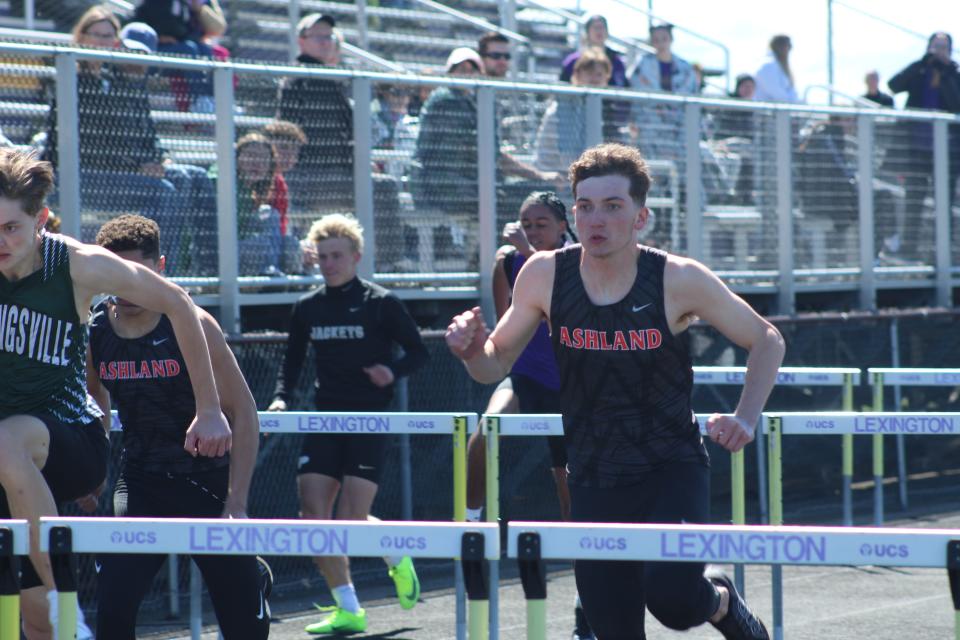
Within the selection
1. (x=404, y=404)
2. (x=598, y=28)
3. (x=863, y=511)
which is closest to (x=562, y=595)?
(x=404, y=404)

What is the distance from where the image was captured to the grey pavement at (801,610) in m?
8.02

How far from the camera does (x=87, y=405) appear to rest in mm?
5379

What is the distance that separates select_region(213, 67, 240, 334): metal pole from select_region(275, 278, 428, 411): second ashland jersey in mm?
988

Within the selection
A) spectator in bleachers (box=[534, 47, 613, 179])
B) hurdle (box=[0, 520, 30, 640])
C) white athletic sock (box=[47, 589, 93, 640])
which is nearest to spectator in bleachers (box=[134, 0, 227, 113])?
spectator in bleachers (box=[534, 47, 613, 179])

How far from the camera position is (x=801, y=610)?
8570 millimetres

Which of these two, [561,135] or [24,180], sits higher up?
[561,135]

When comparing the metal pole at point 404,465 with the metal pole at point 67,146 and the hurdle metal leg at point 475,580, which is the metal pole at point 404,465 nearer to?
the metal pole at point 67,146

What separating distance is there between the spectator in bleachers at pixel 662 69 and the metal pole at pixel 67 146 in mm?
7278

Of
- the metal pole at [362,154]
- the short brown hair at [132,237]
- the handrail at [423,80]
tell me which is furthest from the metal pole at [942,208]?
the short brown hair at [132,237]

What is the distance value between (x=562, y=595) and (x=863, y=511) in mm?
4056

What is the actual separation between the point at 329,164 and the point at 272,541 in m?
6.34

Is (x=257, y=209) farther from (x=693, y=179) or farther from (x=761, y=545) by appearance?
(x=761, y=545)

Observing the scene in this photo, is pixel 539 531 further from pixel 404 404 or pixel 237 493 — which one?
pixel 404 404

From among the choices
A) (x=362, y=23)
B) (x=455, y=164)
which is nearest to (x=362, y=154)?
(x=455, y=164)
